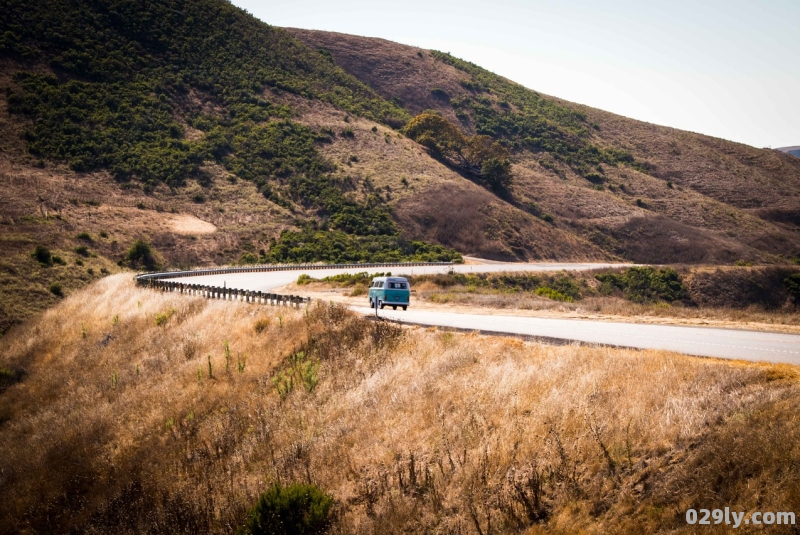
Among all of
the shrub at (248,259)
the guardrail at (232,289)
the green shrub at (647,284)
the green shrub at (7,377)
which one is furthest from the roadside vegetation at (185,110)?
the green shrub at (7,377)

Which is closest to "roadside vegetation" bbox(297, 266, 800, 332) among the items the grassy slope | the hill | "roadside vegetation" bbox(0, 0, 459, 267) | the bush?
the hill

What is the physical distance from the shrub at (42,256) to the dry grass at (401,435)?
808 inches

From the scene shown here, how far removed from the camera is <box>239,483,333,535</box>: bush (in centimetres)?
1130

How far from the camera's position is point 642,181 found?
104312 millimetres

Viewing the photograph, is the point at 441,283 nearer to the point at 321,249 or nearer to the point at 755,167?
the point at 321,249

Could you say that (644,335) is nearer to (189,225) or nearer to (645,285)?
(645,285)

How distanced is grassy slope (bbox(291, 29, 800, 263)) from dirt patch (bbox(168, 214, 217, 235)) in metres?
24.2

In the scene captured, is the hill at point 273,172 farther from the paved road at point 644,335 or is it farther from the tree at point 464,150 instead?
the paved road at point 644,335

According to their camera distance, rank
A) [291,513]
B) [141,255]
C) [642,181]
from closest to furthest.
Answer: [291,513], [141,255], [642,181]

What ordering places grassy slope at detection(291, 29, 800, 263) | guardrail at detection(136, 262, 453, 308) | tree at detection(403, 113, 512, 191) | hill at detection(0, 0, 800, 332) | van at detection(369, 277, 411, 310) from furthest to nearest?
tree at detection(403, 113, 512, 191) → grassy slope at detection(291, 29, 800, 263) → hill at detection(0, 0, 800, 332) → van at detection(369, 277, 411, 310) → guardrail at detection(136, 262, 453, 308)

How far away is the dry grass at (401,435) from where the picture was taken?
9391 millimetres

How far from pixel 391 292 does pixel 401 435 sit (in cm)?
1450

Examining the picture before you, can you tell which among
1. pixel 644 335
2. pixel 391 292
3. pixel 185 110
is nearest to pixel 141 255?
pixel 391 292

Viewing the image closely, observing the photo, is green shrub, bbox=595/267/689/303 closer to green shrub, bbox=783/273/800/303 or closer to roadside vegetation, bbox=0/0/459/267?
green shrub, bbox=783/273/800/303
